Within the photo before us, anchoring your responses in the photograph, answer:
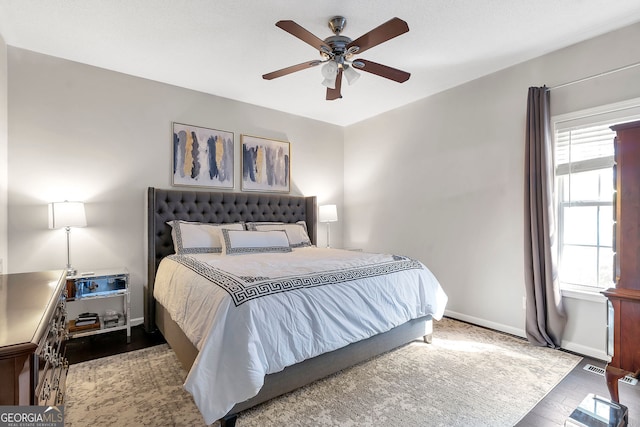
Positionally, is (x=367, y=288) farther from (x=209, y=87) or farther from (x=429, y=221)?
(x=209, y=87)

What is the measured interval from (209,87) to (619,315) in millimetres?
4061

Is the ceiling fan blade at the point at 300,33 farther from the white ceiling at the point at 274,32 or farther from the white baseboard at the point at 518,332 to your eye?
the white baseboard at the point at 518,332

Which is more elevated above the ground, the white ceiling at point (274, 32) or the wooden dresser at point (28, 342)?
the white ceiling at point (274, 32)

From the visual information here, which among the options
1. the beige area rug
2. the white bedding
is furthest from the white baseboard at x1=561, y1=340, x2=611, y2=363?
the white bedding

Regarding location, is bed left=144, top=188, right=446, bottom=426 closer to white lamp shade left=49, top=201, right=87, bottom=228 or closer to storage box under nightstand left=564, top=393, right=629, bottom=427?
white lamp shade left=49, top=201, right=87, bottom=228

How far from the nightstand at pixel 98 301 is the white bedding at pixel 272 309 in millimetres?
483

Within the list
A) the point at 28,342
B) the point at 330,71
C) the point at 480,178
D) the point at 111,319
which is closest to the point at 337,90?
the point at 330,71

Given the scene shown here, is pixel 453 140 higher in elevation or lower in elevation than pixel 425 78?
lower

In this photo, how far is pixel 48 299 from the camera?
1.33 m

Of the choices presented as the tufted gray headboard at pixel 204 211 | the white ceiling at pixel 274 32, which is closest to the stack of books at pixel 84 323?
the tufted gray headboard at pixel 204 211

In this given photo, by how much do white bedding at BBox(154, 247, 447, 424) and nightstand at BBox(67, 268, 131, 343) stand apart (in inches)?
19.0

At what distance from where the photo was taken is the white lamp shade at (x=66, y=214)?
8.96 feet

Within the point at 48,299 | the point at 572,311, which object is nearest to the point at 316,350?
the point at 48,299

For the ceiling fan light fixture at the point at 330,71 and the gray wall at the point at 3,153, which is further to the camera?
the gray wall at the point at 3,153
